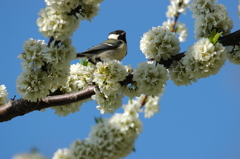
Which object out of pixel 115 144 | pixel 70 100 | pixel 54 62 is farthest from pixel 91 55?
pixel 115 144

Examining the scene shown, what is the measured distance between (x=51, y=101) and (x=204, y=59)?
5.63 feet

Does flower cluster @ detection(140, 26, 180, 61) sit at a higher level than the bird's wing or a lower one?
lower

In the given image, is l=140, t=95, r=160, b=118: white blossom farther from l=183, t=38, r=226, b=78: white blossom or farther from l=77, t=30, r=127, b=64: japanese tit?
l=183, t=38, r=226, b=78: white blossom

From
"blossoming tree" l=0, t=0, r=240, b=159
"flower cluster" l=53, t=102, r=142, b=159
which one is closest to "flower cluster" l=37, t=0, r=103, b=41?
"blossoming tree" l=0, t=0, r=240, b=159

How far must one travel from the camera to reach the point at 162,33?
134 inches

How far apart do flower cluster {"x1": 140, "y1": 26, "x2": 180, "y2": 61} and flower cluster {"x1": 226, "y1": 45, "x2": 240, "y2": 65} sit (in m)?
0.56

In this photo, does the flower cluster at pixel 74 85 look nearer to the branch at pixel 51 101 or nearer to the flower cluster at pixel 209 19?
the branch at pixel 51 101

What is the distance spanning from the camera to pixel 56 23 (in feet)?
9.01

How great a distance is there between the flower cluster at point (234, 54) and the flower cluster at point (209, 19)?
0.18 meters

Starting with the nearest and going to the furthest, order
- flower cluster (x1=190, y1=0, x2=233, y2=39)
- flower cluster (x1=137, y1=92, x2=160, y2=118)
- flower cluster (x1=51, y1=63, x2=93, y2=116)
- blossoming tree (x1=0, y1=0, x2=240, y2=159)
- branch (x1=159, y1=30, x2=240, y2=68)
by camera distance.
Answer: blossoming tree (x1=0, y1=0, x2=240, y2=159) → branch (x1=159, y1=30, x2=240, y2=68) → flower cluster (x1=190, y1=0, x2=233, y2=39) → flower cluster (x1=51, y1=63, x2=93, y2=116) → flower cluster (x1=137, y1=92, x2=160, y2=118)

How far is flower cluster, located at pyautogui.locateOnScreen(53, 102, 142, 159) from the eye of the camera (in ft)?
9.45

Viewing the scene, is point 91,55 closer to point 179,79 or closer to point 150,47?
point 150,47

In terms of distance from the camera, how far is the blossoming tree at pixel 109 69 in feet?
9.43

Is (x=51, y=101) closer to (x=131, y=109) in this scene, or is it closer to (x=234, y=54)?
(x=131, y=109)
